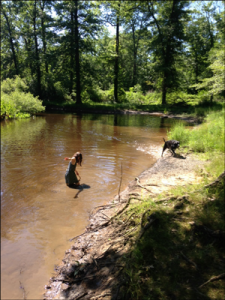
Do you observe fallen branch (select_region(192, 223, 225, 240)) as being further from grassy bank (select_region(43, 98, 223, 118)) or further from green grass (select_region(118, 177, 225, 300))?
grassy bank (select_region(43, 98, 223, 118))

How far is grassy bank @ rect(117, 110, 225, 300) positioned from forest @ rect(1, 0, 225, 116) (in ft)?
78.8

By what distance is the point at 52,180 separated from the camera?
22.5ft

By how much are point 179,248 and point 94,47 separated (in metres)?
30.1

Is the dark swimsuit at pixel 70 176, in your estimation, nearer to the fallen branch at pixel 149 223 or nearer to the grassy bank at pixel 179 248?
the grassy bank at pixel 179 248

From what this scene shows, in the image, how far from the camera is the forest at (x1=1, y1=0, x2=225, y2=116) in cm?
2712

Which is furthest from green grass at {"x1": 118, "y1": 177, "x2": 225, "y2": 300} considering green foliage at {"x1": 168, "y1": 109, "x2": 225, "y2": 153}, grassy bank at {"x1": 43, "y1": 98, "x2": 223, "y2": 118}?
grassy bank at {"x1": 43, "y1": 98, "x2": 223, "y2": 118}

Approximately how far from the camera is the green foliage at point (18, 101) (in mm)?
10153

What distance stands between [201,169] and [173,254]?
4138 millimetres

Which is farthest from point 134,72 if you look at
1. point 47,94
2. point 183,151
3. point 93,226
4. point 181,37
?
point 93,226

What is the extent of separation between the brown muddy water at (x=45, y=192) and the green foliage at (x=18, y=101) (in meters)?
0.88

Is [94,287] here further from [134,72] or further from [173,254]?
[134,72]

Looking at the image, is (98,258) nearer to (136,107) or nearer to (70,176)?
(70,176)

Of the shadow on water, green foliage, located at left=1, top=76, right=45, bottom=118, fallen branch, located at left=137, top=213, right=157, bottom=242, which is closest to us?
fallen branch, located at left=137, top=213, right=157, bottom=242

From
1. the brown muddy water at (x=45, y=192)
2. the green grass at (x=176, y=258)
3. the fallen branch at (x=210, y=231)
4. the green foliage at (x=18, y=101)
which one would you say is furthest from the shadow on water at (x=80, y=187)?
the green foliage at (x=18, y=101)
